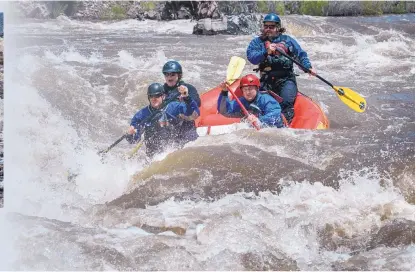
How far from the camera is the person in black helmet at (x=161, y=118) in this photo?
4730 millimetres

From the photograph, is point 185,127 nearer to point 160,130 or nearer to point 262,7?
point 160,130

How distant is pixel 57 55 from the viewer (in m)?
10.0

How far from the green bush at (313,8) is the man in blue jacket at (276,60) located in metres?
9.66

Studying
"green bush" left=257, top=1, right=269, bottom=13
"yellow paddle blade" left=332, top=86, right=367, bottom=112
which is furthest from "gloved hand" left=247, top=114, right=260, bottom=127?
"green bush" left=257, top=1, right=269, bottom=13

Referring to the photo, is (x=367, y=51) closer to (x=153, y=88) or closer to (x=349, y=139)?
(x=349, y=139)

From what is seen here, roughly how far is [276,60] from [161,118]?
1267mm

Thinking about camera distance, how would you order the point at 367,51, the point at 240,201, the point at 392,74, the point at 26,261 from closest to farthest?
the point at 26,261, the point at 240,201, the point at 392,74, the point at 367,51

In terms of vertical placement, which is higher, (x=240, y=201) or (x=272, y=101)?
Answer: (x=272, y=101)

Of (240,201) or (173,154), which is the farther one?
(173,154)

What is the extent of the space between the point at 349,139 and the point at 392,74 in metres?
3.95

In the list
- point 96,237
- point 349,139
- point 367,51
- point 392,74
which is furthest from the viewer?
point 367,51

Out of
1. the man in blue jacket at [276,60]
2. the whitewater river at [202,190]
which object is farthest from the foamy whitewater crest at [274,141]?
the man in blue jacket at [276,60]

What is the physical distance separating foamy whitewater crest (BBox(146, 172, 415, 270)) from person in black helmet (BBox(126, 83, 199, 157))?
0.86 meters

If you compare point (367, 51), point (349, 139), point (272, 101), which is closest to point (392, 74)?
point (367, 51)
